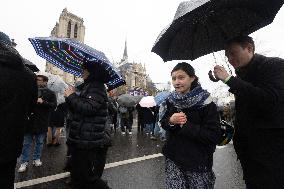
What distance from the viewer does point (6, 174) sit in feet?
8.57

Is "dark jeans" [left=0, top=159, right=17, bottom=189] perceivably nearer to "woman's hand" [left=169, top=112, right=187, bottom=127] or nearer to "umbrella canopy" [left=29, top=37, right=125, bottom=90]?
"woman's hand" [left=169, top=112, right=187, bottom=127]

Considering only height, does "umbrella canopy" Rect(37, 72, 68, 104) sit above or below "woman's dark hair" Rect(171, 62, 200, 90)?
above

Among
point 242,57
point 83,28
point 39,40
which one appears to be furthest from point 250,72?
point 83,28

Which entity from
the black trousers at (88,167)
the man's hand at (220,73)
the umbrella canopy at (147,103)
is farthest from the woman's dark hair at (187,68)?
the umbrella canopy at (147,103)

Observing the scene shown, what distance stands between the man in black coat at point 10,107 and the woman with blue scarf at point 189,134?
4.48ft

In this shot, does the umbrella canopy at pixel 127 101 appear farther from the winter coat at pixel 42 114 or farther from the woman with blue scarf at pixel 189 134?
the woman with blue scarf at pixel 189 134

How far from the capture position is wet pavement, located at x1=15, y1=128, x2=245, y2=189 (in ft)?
16.9

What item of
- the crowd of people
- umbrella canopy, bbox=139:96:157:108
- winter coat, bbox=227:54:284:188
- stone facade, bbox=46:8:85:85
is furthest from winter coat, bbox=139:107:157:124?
stone facade, bbox=46:8:85:85

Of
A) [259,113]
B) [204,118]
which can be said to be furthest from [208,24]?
[259,113]

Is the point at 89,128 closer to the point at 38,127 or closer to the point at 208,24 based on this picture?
the point at 208,24

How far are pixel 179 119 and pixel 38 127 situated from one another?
4416 mm

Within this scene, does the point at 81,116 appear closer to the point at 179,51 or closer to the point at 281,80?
the point at 179,51

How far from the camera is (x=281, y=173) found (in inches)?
89.7

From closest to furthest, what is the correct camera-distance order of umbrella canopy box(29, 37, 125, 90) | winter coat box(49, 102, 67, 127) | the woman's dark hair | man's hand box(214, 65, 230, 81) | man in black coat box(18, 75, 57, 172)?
1. man's hand box(214, 65, 230, 81)
2. the woman's dark hair
3. umbrella canopy box(29, 37, 125, 90)
4. man in black coat box(18, 75, 57, 172)
5. winter coat box(49, 102, 67, 127)
